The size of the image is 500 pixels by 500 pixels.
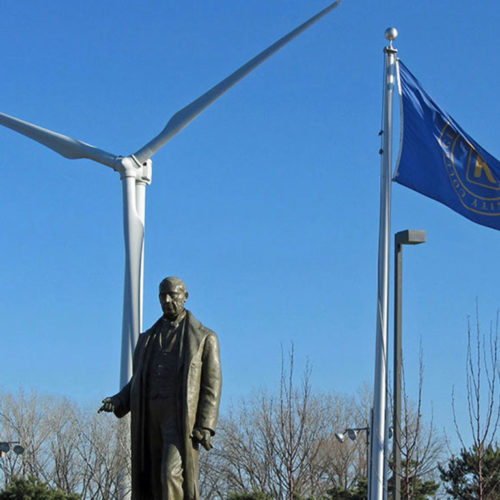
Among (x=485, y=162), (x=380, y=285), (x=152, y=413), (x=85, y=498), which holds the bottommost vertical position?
(x=85, y=498)

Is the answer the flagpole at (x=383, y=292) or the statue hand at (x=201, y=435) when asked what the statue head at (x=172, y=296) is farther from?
the flagpole at (x=383, y=292)

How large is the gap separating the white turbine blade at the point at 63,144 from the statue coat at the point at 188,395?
16436 mm

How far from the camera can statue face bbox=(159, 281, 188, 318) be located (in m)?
10.2

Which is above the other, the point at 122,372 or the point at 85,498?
the point at 122,372

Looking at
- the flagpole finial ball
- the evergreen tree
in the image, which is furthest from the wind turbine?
the evergreen tree

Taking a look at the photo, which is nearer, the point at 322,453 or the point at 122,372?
the point at 122,372

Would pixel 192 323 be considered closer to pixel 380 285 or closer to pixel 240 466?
pixel 380 285

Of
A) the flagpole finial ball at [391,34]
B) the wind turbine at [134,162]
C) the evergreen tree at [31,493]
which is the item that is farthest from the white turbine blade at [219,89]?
the evergreen tree at [31,493]

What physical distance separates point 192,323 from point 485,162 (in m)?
8.05

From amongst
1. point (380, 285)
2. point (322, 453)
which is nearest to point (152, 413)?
point (380, 285)

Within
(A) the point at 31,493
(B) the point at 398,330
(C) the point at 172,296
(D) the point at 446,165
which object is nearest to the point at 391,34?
(D) the point at 446,165

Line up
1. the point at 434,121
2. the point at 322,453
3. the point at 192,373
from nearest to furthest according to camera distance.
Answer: the point at 192,373, the point at 434,121, the point at 322,453

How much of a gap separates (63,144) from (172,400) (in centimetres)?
1745

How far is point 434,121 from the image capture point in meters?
17.1
